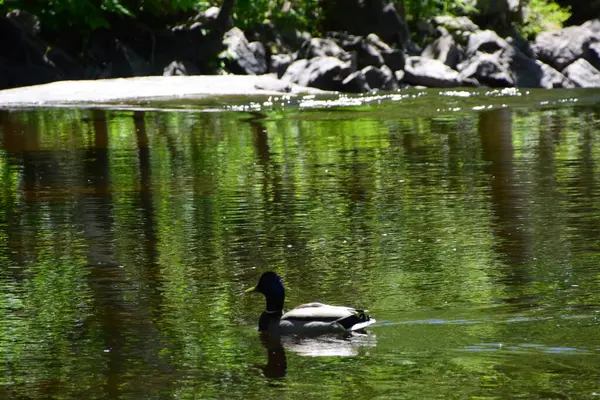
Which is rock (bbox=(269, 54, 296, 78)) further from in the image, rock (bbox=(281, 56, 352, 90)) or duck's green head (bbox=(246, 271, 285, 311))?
duck's green head (bbox=(246, 271, 285, 311))

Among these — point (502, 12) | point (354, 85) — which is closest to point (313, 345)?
point (354, 85)

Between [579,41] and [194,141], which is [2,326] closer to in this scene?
[194,141]

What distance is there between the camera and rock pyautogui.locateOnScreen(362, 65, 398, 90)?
28.8m

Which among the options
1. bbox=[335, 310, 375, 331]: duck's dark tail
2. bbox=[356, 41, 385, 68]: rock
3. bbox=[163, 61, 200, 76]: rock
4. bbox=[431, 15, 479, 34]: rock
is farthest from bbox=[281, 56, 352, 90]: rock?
bbox=[335, 310, 375, 331]: duck's dark tail

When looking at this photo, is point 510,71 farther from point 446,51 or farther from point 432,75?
point 432,75

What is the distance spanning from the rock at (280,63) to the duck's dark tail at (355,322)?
881 inches

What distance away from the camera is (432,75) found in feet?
96.2

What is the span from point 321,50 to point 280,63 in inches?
39.9

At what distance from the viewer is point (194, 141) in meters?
19.5

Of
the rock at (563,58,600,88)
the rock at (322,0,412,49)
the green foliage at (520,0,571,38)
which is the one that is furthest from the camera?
the green foliage at (520,0,571,38)

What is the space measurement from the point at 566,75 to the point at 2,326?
23.9m

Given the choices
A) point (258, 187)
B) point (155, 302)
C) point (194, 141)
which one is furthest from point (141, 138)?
point (155, 302)

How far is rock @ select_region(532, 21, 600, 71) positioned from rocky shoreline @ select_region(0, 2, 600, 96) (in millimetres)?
24

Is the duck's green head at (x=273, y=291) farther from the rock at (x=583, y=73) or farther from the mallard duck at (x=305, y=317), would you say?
the rock at (x=583, y=73)
